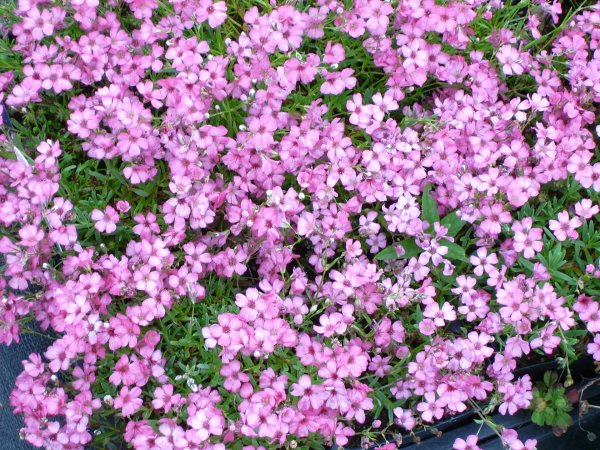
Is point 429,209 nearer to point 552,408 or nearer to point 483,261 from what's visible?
point 483,261

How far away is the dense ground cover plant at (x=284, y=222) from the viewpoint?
5.90 ft

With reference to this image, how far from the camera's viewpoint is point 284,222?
1.86 m

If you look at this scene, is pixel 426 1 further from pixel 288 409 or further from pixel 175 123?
pixel 288 409

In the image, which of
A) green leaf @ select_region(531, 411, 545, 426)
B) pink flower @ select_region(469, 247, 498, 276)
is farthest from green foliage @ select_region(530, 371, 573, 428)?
pink flower @ select_region(469, 247, 498, 276)

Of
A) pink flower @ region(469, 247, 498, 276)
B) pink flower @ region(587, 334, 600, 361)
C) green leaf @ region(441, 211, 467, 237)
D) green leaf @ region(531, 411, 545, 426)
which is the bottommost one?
green leaf @ region(531, 411, 545, 426)

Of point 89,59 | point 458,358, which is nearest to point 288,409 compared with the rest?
point 458,358

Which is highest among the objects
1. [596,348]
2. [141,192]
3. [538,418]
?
[141,192]

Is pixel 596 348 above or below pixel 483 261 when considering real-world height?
below

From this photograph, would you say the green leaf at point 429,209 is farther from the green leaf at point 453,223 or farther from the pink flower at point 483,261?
the pink flower at point 483,261

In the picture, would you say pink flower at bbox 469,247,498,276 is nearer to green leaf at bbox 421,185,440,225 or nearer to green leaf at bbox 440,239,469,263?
green leaf at bbox 440,239,469,263

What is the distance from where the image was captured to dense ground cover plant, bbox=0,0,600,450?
1.80 meters

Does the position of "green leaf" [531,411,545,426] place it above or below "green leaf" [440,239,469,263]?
below

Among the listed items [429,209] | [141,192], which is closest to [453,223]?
[429,209]

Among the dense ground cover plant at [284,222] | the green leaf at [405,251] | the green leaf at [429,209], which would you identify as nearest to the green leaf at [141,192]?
the dense ground cover plant at [284,222]
